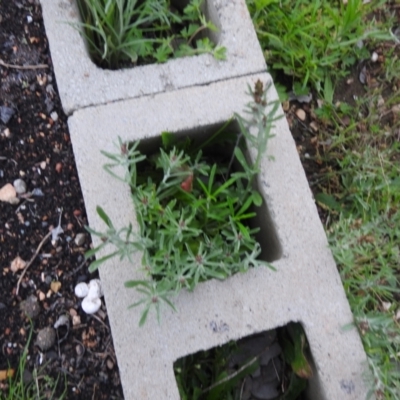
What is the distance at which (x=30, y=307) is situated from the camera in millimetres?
1545

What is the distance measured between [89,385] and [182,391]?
316 mm

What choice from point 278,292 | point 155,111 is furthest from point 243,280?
point 155,111

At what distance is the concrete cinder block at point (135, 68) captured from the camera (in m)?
1.47

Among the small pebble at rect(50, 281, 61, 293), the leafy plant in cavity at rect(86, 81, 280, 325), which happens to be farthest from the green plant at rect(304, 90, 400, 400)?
the small pebble at rect(50, 281, 61, 293)

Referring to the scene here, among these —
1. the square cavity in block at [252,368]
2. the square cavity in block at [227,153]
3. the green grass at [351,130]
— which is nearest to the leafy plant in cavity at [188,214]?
the square cavity in block at [227,153]

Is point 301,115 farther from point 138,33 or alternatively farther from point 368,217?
point 138,33

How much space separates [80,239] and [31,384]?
0.45 metres

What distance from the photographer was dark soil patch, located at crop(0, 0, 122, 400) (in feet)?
4.98

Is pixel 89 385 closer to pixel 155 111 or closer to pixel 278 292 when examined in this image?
pixel 278 292

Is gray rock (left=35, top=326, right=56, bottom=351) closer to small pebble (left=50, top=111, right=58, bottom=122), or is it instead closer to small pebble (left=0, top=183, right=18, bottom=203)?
small pebble (left=0, top=183, right=18, bottom=203)

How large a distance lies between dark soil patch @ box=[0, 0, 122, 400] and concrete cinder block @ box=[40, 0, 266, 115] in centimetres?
24

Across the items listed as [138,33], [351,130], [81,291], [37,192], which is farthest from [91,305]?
[351,130]

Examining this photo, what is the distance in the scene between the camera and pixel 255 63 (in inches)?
60.4

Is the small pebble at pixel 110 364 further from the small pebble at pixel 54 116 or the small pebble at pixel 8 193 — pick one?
the small pebble at pixel 54 116
